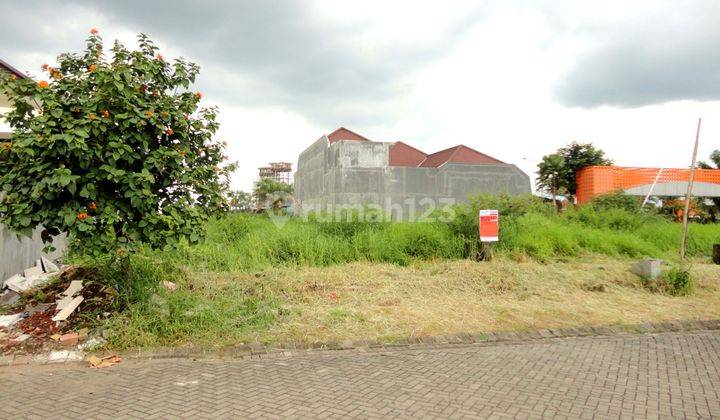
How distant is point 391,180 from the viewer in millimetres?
16969

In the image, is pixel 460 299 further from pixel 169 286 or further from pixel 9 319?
pixel 9 319

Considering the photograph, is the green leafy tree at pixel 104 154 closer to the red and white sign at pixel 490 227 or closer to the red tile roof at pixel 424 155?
the red and white sign at pixel 490 227

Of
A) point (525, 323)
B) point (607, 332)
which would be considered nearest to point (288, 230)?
point (525, 323)

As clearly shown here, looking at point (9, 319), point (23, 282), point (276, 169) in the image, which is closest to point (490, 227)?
point (9, 319)

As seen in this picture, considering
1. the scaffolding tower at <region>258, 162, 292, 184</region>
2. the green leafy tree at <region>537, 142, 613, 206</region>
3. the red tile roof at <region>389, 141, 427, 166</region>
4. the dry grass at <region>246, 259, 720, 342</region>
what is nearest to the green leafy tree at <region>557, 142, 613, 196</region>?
the green leafy tree at <region>537, 142, 613, 206</region>

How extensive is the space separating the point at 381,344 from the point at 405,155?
28.8 meters

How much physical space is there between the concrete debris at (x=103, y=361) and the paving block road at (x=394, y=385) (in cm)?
10

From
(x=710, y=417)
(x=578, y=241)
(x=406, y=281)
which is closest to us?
(x=710, y=417)

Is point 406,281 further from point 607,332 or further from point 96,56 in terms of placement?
point 96,56

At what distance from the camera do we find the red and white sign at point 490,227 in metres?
9.80

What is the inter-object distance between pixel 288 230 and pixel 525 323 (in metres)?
5.84

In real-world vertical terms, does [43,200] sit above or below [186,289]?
above

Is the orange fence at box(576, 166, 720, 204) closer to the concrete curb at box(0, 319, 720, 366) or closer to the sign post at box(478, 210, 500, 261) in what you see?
the sign post at box(478, 210, 500, 261)

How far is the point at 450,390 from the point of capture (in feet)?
13.5
